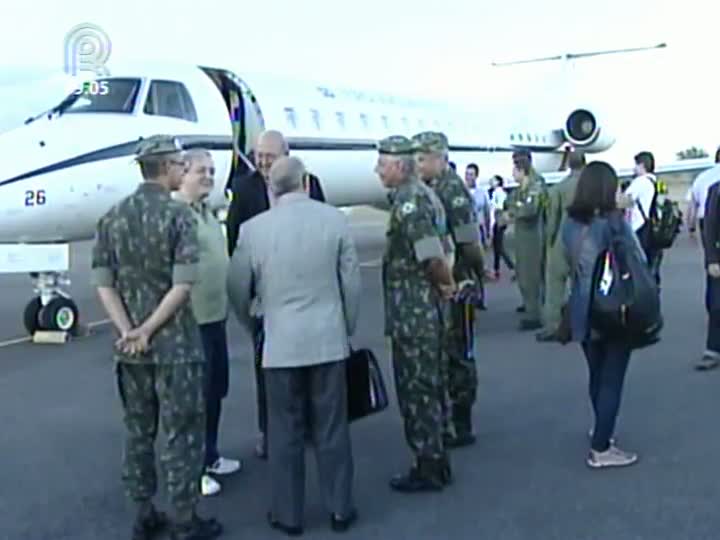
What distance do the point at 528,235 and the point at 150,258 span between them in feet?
23.3

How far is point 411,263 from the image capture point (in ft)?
17.3

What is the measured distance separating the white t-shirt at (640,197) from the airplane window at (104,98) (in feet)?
17.9

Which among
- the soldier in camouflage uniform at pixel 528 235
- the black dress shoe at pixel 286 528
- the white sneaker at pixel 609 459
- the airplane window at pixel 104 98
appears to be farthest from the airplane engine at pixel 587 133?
the black dress shoe at pixel 286 528

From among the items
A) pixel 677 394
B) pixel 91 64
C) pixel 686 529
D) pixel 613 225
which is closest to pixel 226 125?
pixel 677 394

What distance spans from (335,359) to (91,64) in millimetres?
27567

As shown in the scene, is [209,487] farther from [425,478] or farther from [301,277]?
[301,277]

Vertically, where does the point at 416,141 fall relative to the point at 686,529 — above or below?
above

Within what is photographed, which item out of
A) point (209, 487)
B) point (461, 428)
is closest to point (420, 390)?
point (461, 428)

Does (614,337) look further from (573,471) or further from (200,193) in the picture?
(200,193)

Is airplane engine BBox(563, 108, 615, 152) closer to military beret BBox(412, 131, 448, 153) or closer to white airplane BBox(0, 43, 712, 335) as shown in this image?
white airplane BBox(0, 43, 712, 335)

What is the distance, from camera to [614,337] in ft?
18.1

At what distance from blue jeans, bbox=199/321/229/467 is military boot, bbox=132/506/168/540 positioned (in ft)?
2.44

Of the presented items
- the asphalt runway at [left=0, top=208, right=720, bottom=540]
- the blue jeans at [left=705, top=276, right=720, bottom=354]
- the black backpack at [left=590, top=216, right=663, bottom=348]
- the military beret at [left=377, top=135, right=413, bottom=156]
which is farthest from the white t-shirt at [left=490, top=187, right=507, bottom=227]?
the military beret at [left=377, top=135, right=413, bottom=156]

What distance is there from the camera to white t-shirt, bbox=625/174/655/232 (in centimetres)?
1111
